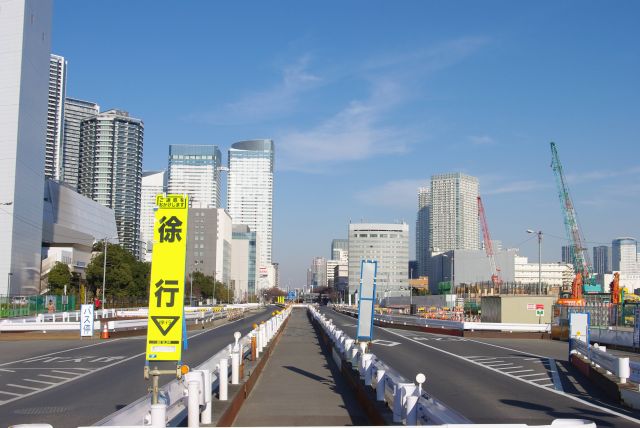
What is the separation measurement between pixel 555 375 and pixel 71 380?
598 inches

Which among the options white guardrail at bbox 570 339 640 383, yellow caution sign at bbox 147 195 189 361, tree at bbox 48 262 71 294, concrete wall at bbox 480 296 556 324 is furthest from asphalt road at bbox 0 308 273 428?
tree at bbox 48 262 71 294

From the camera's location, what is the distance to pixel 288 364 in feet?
81.0

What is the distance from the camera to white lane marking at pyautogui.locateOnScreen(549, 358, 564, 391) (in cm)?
2035

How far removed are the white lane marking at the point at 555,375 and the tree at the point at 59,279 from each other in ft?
265

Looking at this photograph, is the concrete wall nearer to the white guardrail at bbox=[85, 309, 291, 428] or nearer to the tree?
the white guardrail at bbox=[85, 309, 291, 428]

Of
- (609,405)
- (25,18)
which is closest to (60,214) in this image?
(25,18)

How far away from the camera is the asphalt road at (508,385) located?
14797mm

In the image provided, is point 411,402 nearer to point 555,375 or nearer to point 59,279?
→ point 555,375

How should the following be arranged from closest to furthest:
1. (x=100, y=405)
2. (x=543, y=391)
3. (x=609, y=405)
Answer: (x=100, y=405)
(x=609, y=405)
(x=543, y=391)

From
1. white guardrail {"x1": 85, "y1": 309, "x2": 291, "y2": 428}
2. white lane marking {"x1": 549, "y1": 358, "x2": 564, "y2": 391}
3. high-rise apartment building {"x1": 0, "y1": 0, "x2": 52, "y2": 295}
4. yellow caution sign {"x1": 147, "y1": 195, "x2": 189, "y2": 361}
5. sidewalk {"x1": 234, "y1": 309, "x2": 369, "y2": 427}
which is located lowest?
white lane marking {"x1": 549, "y1": 358, "x2": 564, "y2": 391}

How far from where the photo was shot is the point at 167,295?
31.0ft

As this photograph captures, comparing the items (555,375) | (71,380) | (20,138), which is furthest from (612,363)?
(20,138)

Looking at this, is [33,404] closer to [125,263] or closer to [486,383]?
[486,383]

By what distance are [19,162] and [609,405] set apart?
93.3 metres
